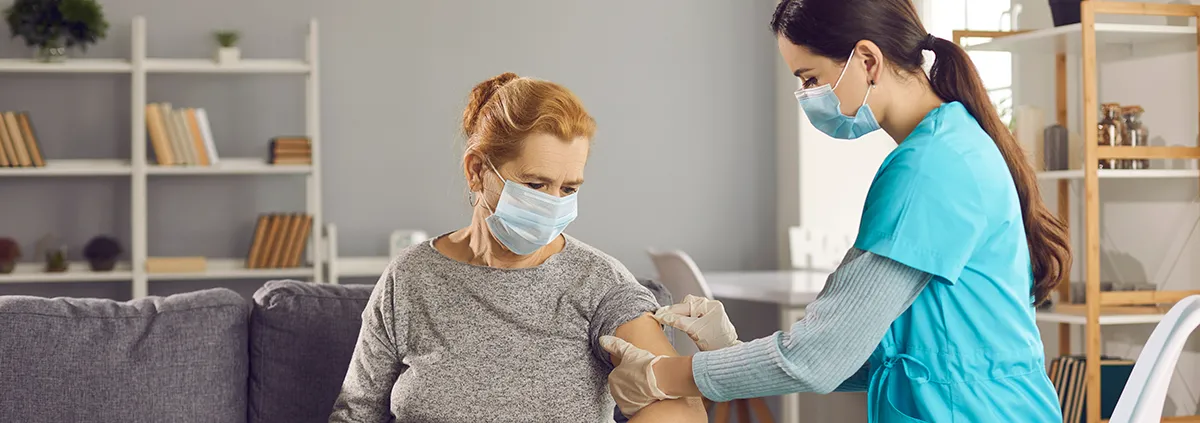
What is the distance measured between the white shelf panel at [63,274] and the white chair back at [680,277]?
179 centimetres

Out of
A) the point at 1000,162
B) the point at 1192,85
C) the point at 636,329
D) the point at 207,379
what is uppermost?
the point at 1192,85

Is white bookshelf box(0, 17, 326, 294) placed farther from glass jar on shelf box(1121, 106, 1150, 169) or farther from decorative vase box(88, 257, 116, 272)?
glass jar on shelf box(1121, 106, 1150, 169)

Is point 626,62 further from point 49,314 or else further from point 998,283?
point 998,283

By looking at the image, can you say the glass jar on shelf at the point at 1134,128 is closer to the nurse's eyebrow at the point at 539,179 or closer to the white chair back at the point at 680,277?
the white chair back at the point at 680,277

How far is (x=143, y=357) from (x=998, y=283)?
4.29ft

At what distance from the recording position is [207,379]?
1.74m

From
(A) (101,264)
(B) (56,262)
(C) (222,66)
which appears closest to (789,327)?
(C) (222,66)

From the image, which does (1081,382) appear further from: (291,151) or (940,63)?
(291,151)

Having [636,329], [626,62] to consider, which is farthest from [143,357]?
[626,62]

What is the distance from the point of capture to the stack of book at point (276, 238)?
364 cm

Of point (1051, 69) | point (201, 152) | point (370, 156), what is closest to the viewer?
point (1051, 69)

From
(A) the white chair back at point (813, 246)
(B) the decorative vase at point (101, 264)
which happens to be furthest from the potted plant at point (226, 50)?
(A) the white chair back at point (813, 246)

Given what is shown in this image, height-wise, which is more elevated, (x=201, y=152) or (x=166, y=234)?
(x=201, y=152)

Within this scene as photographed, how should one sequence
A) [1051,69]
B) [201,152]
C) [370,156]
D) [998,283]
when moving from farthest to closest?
[370,156] < [201,152] < [1051,69] < [998,283]
